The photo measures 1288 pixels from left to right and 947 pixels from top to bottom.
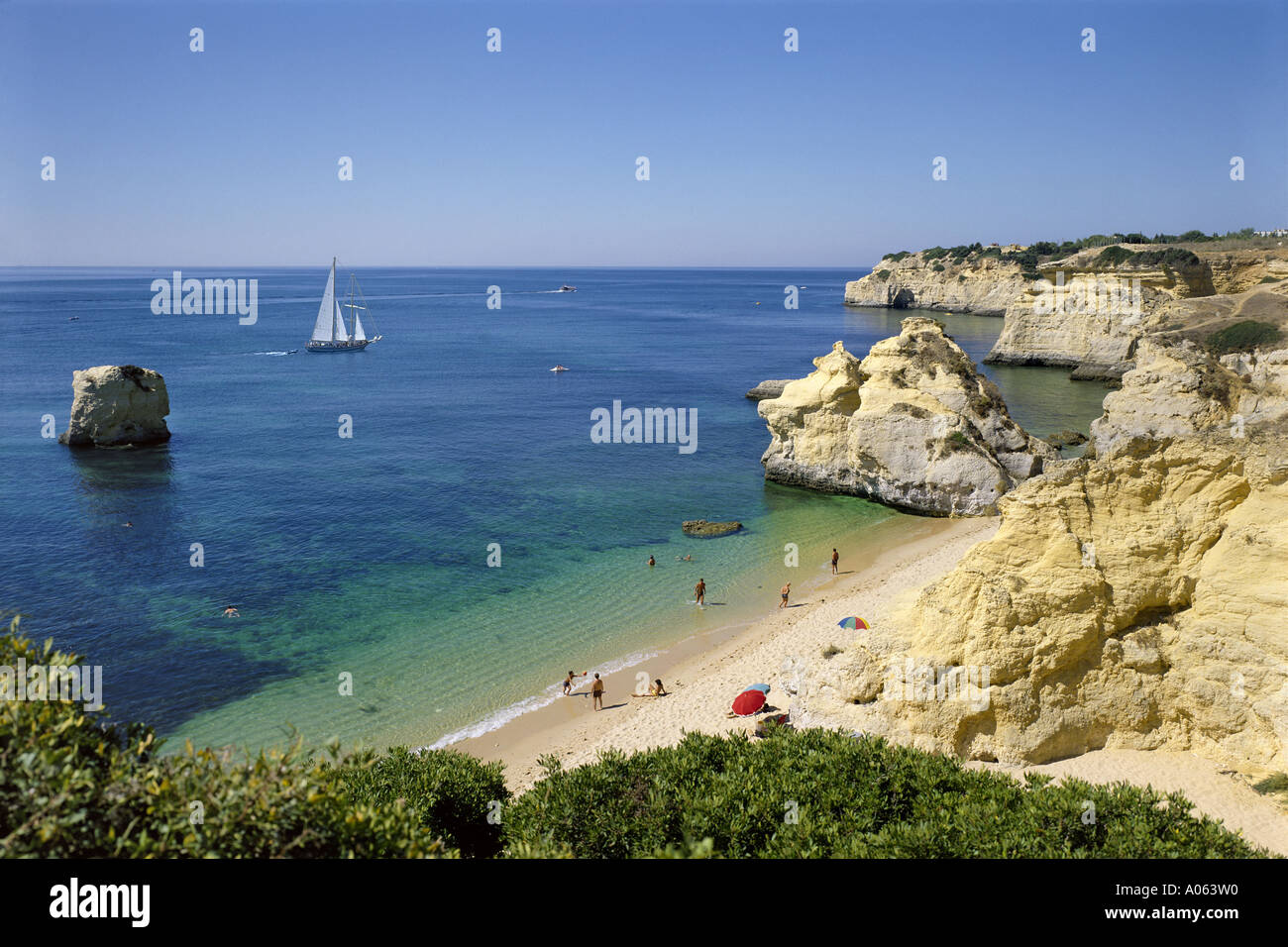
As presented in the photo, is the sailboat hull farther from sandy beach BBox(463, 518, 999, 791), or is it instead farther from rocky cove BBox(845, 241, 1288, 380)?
sandy beach BBox(463, 518, 999, 791)

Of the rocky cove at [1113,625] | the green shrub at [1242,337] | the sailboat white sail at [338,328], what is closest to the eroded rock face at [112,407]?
the sailboat white sail at [338,328]

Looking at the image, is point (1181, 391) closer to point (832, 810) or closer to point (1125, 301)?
point (832, 810)

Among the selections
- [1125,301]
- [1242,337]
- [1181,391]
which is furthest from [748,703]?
[1125,301]

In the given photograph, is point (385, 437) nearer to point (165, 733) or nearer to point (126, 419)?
point (126, 419)

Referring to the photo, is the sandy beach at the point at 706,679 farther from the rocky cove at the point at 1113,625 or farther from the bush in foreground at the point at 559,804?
the bush in foreground at the point at 559,804

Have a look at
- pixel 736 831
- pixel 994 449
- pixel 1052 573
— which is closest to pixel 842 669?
pixel 1052 573
